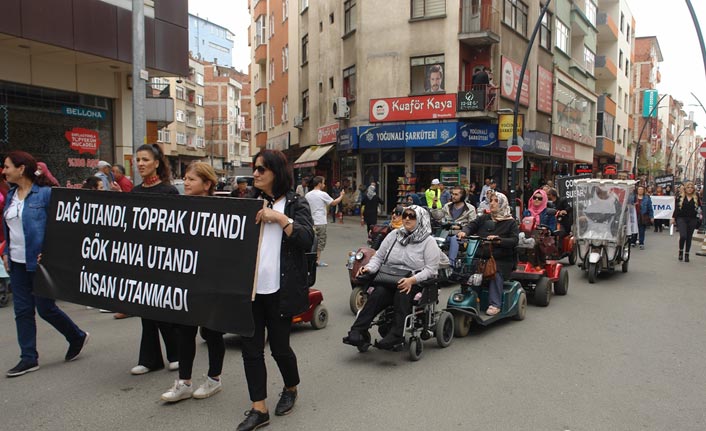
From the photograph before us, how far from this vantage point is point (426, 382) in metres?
4.96

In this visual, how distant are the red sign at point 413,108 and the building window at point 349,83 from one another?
2003 mm

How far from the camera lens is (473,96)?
21.8 meters

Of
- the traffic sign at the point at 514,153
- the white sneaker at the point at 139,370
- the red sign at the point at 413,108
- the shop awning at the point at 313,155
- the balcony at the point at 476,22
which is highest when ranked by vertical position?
the balcony at the point at 476,22

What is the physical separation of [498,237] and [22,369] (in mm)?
5223

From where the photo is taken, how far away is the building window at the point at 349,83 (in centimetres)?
2502

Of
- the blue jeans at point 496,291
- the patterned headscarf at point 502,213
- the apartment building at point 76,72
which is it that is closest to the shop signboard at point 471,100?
the apartment building at point 76,72

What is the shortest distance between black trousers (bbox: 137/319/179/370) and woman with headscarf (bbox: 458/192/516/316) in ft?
11.8

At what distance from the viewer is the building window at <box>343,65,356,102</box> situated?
25016mm

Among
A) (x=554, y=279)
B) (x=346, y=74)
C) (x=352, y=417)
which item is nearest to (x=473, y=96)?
(x=346, y=74)

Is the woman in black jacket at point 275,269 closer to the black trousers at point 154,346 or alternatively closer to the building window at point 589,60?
the black trousers at point 154,346

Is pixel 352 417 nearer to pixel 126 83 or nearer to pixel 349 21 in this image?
pixel 126 83

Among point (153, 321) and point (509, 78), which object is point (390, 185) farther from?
point (153, 321)

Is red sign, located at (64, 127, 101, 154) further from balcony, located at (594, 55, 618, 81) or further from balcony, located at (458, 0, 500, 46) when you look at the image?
balcony, located at (594, 55, 618, 81)

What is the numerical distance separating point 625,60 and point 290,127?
1302 inches
